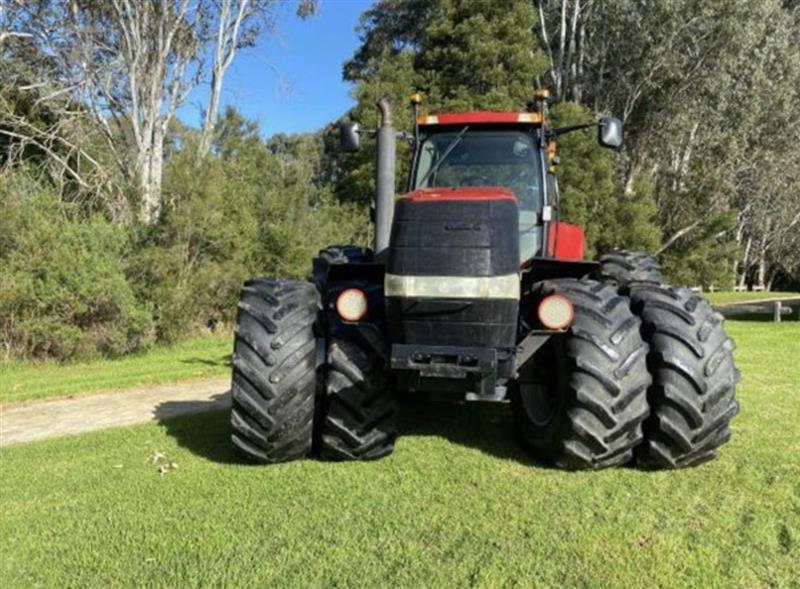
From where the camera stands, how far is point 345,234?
55.6 feet

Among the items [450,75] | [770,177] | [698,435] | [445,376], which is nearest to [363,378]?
[445,376]

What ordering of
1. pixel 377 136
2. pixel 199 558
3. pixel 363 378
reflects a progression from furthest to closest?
pixel 377 136 → pixel 363 378 → pixel 199 558

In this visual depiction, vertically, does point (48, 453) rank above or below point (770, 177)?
below

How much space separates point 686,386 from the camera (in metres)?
3.99

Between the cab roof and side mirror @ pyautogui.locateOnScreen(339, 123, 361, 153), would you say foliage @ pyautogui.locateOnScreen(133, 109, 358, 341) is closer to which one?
side mirror @ pyautogui.locateOnScreen(339, 123, 361, 153)

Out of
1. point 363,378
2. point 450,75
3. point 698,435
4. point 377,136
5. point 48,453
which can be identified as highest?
point 450,75

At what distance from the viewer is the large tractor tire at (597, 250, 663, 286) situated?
22.7 ft

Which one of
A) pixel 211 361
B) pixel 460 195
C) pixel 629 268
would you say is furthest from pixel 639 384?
pixel 211 361

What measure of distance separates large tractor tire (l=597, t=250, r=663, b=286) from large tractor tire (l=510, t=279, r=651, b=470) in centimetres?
282

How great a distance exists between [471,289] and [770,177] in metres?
27.9

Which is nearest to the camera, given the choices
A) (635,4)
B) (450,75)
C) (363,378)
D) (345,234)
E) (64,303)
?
(363,378)

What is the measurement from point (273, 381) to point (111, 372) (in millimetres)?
6467

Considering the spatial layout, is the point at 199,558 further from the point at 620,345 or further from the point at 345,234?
the point at 345,234

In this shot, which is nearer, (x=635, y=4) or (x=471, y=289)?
(x=471, y=289)
